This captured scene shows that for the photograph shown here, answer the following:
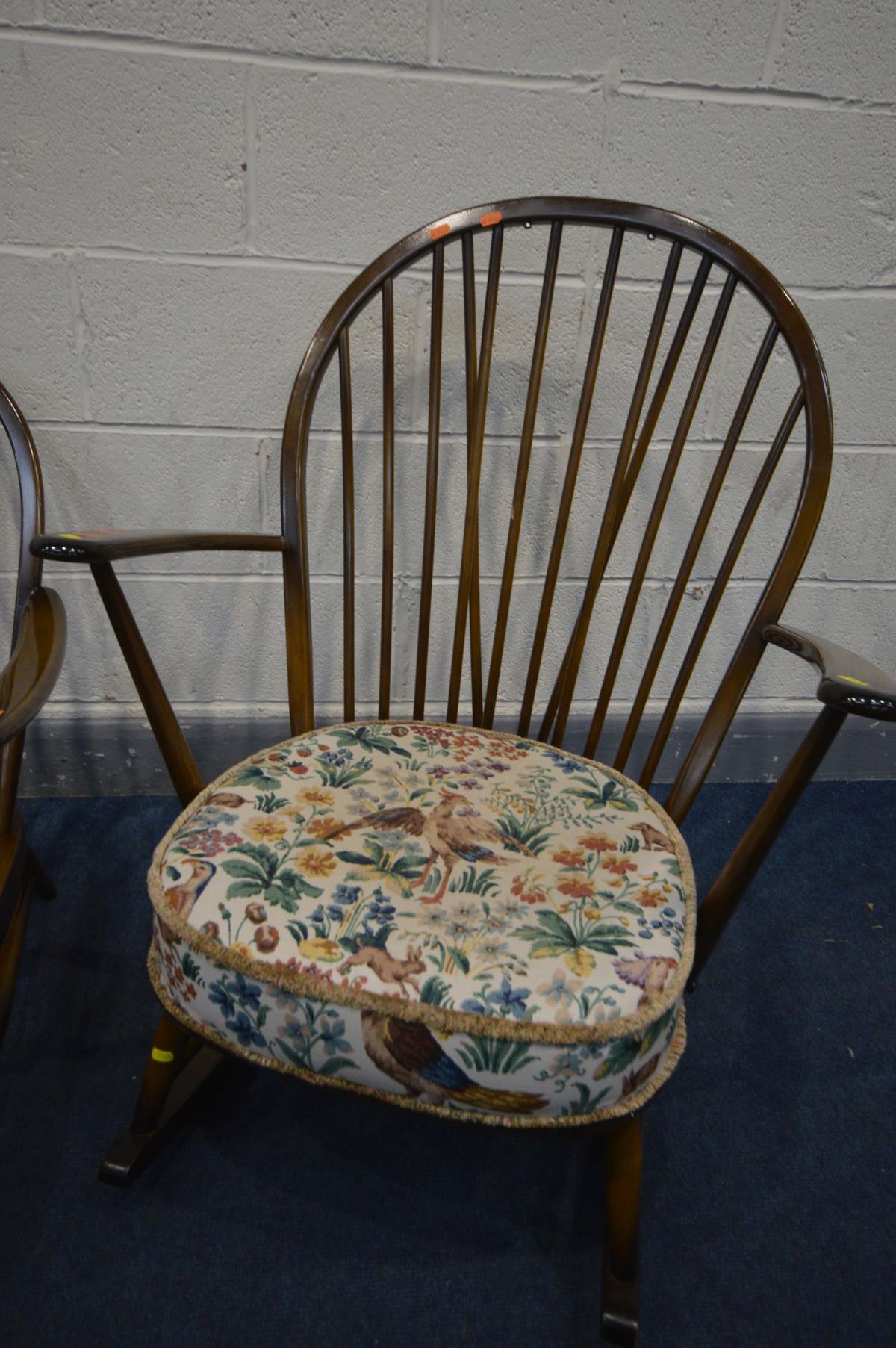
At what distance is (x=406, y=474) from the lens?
47.3 inches

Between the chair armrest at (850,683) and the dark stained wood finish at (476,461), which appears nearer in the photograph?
the chair armrest at (850,683)

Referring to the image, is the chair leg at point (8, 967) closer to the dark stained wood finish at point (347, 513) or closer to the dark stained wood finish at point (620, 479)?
the dark stained wood finish at point (347, 513)

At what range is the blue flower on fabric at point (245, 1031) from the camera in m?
0.64

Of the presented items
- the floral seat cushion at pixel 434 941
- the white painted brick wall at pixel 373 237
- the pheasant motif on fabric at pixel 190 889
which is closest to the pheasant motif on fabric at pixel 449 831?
the floral seat cushion at pixel 434 941

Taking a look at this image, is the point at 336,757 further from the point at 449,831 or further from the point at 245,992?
the point at 245,992

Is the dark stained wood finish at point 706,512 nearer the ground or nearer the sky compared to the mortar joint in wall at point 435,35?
nearer the ground

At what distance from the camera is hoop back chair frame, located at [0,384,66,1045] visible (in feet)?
2.09

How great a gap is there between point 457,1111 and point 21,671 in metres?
0.48

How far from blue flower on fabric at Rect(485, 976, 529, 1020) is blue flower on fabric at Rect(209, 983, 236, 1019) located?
0.67 ft

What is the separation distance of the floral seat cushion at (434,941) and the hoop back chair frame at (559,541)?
0.08 meters

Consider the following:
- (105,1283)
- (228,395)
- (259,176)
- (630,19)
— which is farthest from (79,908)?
(630,19)

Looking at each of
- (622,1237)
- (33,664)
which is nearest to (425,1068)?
(622,1237)

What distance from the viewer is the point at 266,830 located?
726 mm

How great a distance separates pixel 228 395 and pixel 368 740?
0.56 m
